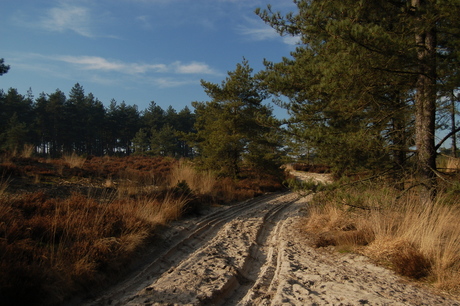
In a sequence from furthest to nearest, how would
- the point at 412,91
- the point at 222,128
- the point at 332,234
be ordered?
the point at 222,128, the point at 412,91, the point at 332,234

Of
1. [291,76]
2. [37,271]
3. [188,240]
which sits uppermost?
[291,76]

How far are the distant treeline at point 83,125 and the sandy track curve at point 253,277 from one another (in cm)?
3664

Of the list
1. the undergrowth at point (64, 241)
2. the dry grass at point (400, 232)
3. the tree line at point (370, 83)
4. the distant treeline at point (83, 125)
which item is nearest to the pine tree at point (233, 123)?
the tree line at point (370, 83)

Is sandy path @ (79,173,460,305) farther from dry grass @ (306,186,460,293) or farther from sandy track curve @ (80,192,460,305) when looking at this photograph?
dry grass @ (306,186,460,293)

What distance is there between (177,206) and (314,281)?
16.1 feet

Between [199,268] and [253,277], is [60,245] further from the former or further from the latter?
[253,277]

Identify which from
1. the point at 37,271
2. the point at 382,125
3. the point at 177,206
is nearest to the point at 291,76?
the point at 382,125

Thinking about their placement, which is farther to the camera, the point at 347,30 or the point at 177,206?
the point at 177,206

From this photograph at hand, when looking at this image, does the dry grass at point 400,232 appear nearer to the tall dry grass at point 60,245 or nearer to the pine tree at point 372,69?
the pine tree at point 372,69

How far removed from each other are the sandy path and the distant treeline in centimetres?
3656

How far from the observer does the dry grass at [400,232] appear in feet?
12.8

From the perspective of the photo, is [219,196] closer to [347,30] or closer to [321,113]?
[321,113]

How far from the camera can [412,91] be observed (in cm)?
725

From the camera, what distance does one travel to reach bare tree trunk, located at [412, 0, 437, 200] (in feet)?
19.2
